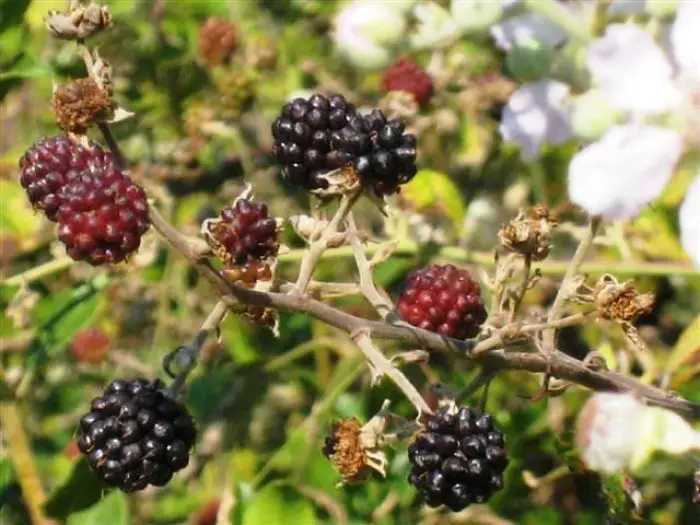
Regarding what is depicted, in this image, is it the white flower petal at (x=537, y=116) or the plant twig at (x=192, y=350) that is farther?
the white flower petal at (x=537, y=116)

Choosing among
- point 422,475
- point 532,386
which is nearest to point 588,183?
point 422,475

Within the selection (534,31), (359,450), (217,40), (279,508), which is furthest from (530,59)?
(217,40)

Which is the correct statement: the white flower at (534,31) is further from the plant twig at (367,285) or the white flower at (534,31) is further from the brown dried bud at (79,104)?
the brown dried bud at (79,104)

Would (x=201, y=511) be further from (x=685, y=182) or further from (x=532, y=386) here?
(x=685, y=182)

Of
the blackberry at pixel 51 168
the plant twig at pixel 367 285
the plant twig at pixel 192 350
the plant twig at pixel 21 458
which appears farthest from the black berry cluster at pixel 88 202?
the plant twig at pixel 21 458

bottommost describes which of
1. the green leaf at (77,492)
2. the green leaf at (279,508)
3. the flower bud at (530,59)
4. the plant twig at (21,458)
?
the plant twig at (21,458)

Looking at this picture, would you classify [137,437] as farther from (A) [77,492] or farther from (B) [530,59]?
(B) [530,59]
